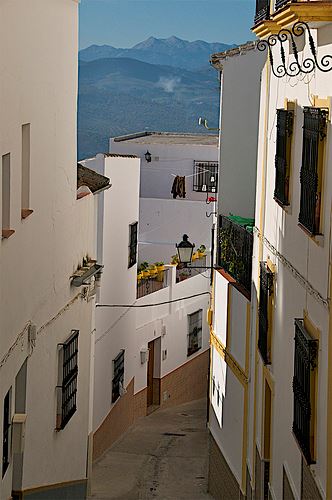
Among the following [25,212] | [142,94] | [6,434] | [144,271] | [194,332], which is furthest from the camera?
[142,94]

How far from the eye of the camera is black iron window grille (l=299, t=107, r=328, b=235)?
32.5 feet

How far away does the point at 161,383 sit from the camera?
27.0 m

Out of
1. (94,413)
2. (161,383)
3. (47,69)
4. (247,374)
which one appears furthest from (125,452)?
(47,69)

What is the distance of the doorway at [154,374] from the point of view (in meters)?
26.9

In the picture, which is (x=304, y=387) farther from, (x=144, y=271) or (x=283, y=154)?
(x=144, y=271)

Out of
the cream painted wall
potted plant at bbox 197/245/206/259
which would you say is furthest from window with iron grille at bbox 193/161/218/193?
the cream painted wall

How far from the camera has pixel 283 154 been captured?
12.5 meters

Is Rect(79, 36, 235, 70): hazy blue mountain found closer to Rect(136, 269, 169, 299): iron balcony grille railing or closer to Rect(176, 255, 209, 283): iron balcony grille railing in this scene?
Rect(176, 255, 209, 283): iron balcony grille railing

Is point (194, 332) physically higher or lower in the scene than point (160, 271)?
lower

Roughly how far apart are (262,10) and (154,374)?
47.3 ft

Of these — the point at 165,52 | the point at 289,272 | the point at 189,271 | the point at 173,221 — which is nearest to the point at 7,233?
the point at 289,272

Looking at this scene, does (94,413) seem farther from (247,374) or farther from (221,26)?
(221,26)

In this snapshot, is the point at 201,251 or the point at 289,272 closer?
the point at 289,272

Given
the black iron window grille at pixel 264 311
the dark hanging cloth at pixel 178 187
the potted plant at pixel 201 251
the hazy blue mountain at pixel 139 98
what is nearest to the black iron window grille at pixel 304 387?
the black iron window grille at pixel 264 311
